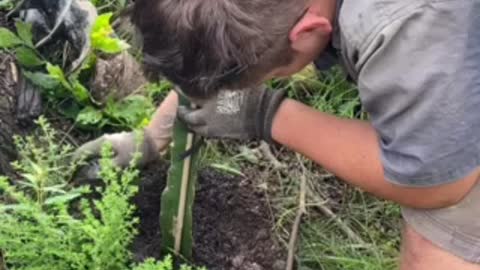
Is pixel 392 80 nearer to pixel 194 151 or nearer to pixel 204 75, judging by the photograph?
pixel 204 75

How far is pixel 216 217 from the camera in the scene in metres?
2.51

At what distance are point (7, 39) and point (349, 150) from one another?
1.13m

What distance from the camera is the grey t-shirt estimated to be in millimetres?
1746

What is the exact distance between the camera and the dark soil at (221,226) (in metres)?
2.42

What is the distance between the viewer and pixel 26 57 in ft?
8.66

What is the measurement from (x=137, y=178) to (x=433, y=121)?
956 mm

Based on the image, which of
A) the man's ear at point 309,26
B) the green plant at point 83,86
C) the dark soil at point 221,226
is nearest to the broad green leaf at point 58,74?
the green plant at point 83,86

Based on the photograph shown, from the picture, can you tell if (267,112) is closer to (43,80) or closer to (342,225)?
(342,225)

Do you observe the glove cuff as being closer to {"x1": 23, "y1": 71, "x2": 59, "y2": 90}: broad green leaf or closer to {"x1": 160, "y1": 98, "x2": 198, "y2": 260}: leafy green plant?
{"x1": 160, "y1": 98, "x2": 198, "y2": 260}: leafy green plant

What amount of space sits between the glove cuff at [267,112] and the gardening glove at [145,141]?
33 cm

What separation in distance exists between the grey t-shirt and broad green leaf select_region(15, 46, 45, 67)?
1113 mm

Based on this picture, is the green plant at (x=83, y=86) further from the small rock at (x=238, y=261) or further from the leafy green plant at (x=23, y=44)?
the small rock at (x=238, y=261)

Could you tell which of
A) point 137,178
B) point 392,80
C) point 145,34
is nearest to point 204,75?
point 145,34

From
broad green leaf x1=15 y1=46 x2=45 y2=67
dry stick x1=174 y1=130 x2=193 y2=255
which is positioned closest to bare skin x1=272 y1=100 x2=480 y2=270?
dry stick x1=174 y1=130 x2=193 y2=255
